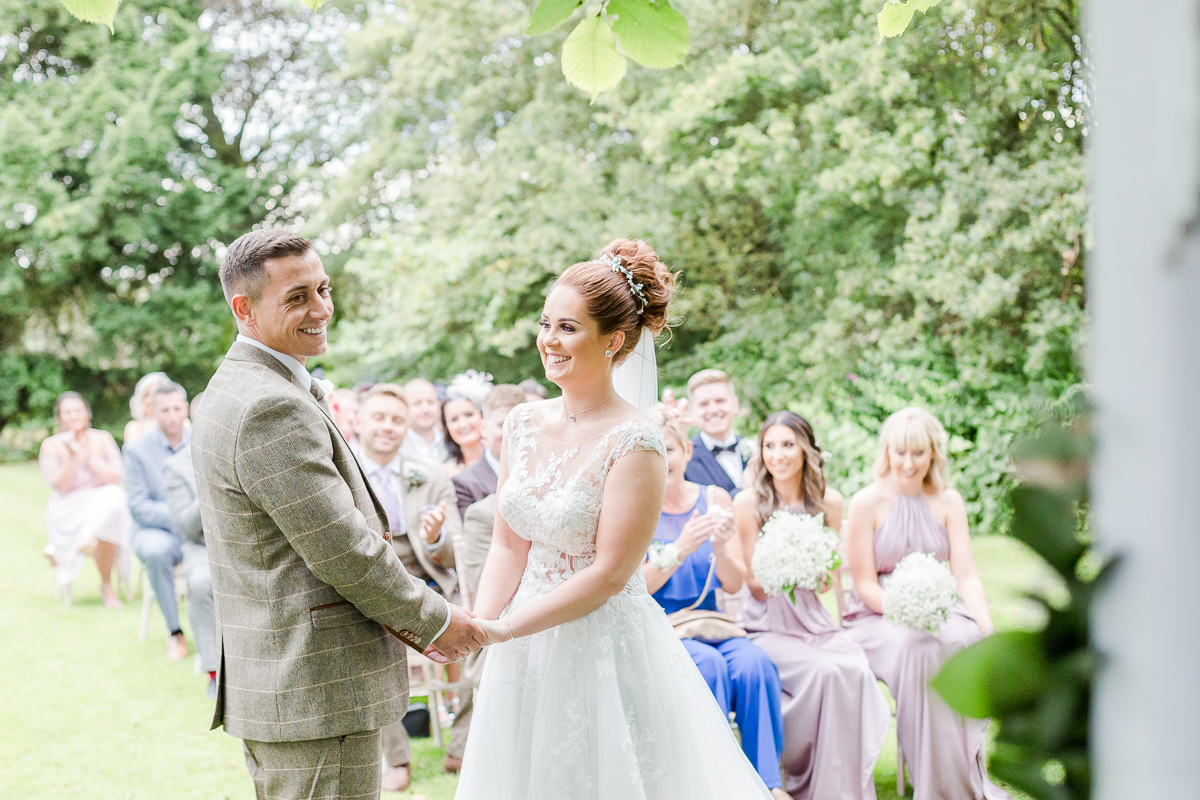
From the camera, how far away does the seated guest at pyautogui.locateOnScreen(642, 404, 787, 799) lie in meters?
4.07

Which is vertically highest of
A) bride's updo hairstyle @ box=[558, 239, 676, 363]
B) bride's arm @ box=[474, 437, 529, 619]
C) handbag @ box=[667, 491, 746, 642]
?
bride's updo hairstyle @ box=[558, 239, 676, 363]

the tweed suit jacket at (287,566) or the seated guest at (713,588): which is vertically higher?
the tweed suit jacket at (287,566)

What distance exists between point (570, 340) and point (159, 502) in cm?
601

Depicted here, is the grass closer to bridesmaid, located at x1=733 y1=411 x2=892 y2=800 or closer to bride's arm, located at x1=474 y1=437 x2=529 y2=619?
bridesmaid, located at x1=733 y1=411 x2=892 y2=800

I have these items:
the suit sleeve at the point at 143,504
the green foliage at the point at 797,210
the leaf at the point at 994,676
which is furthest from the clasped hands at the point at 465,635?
the green foliage at the point at 797,210

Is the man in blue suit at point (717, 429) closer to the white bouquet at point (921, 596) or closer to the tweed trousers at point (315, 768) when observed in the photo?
the white bouquet at point (921, 596)

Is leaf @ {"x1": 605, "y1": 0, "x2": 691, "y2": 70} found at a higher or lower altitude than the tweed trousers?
higher

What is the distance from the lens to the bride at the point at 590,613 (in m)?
2.76

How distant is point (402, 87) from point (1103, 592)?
55.9 feet

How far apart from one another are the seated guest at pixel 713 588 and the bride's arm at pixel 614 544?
112 cm

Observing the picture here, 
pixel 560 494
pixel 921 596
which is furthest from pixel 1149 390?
pixel 921 596

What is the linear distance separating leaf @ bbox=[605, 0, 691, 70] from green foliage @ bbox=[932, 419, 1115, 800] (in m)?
1.89

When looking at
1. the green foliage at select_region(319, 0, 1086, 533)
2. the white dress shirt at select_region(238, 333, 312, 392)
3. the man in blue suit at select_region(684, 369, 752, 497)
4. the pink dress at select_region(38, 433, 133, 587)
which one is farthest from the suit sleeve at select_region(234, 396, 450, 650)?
the green foliage at select_region(319, 0, 1086, 533)

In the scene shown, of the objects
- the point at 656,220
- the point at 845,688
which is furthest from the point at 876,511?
the point at 656,220
